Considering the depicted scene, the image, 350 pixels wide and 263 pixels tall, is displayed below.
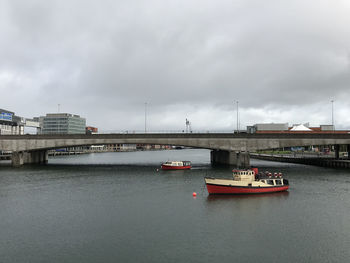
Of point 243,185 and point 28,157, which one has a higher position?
point 28,157

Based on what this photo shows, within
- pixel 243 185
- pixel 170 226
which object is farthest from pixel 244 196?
pixel 170 226

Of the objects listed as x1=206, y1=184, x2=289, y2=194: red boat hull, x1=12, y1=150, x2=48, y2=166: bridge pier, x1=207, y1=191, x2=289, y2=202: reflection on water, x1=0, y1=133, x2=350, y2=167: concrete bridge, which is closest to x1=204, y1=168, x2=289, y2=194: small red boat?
x1=206, y1=184, x2=289, y2=194: red boat hull

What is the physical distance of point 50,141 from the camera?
97188 mm

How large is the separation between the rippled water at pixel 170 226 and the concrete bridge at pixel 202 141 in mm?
39016

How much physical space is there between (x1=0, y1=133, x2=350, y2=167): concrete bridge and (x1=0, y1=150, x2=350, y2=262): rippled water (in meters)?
39.0

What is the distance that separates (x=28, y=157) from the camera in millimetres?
109125

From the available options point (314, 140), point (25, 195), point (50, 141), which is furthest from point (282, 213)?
point (50, 141)

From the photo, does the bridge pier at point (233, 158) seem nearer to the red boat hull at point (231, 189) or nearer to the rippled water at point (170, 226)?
the rippled water at point (170, 226)

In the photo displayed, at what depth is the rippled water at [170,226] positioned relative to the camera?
968 inches

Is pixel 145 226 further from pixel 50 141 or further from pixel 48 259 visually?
pixel 50 141

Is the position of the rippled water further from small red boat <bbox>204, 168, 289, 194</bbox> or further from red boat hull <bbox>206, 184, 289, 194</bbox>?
small red boat <bbox>204, 168, 289, 194</bbox>

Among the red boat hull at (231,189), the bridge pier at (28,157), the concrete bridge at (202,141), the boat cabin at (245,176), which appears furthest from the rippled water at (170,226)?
the bridge pier at (28,157)

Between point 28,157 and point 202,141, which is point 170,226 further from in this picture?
point 28,157

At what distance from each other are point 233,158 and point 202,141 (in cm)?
1400
